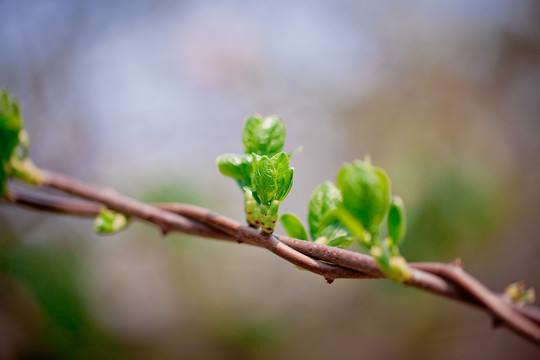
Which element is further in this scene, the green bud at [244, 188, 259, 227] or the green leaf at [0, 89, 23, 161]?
the green leaf at [0, 89, 23, 161]

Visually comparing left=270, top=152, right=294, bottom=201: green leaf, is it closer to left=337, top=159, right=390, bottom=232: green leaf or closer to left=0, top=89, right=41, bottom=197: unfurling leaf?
left=337, top=159, right=390, bottom=232: green leaf

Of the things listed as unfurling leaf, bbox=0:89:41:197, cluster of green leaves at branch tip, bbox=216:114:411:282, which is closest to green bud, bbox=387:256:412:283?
cluster of green leaves at branch tip, bbox=216:114:411:282

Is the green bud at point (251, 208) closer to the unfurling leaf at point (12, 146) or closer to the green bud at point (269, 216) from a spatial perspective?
the green bud at point (269, 216)

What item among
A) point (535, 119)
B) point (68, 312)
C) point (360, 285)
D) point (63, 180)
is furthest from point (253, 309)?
point (535, 119)

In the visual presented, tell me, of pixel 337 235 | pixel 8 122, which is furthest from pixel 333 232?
pixel 8 122

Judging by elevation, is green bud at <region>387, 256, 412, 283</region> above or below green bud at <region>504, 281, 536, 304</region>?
below

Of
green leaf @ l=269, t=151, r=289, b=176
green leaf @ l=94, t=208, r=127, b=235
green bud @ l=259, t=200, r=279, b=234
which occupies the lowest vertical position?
green leaf @ l=94, t=208, r=127, b=235

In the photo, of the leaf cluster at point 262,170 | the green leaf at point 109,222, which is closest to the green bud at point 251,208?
the leaf cluster at point 262,170

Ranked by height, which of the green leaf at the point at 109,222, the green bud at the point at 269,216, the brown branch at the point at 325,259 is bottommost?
the green leaf at the point at 109,222
